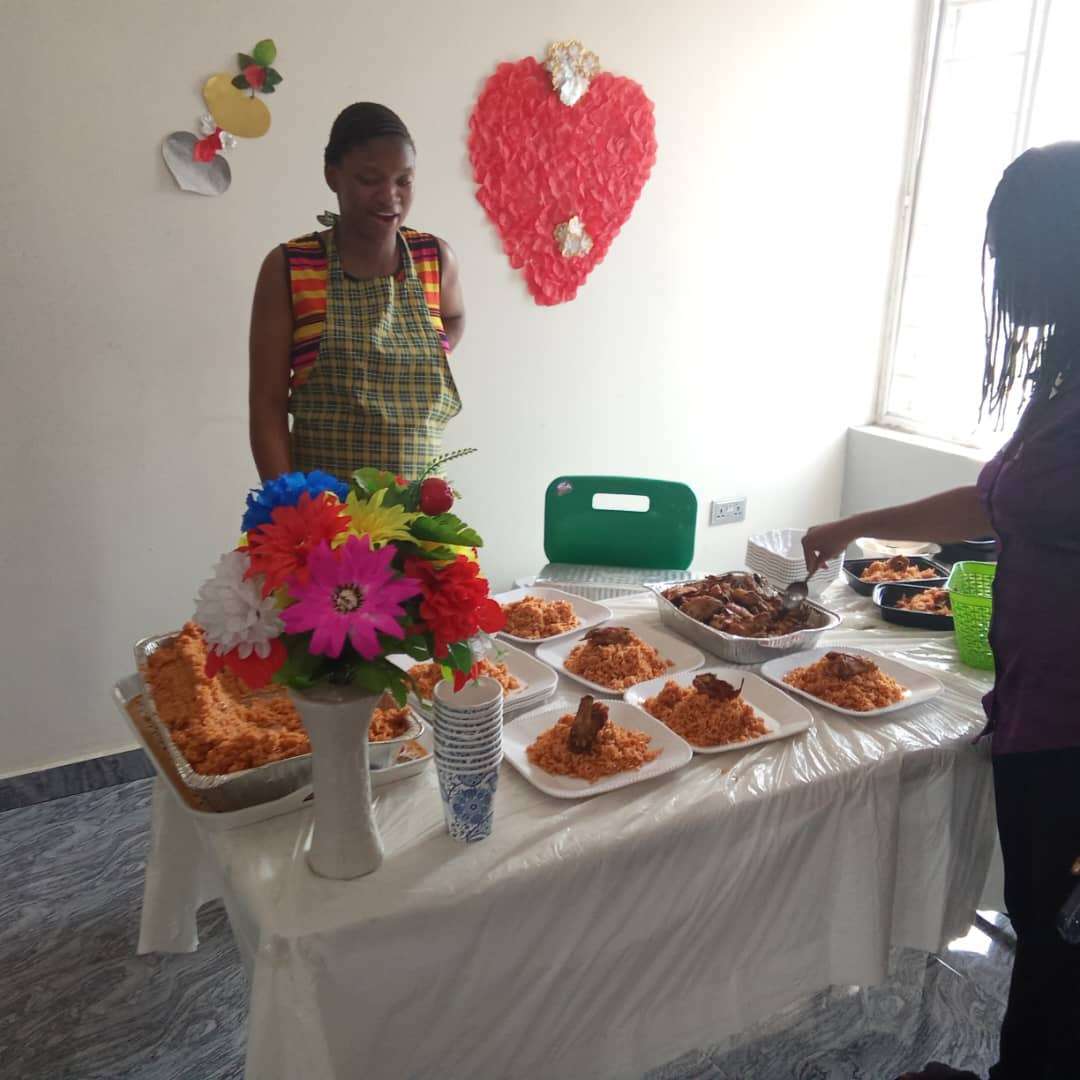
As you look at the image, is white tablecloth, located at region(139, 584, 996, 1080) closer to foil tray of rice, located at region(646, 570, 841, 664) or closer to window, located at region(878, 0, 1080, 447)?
foil tray of rice, located at region(646, 570, 841, 664)

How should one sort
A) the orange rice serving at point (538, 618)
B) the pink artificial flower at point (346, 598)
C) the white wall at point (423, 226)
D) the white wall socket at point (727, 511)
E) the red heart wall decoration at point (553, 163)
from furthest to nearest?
the white wall socket at point (727, 511), the red heart wall decoration at point (553, 163), the white wall at point (423, 226), the orange rice serving at point (538, 618), the pink artificial flower at point (346, 598)

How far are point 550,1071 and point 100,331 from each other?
192 cm

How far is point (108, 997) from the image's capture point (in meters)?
1.69

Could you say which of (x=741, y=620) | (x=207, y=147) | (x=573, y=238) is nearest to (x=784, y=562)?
(x=741, y=620)

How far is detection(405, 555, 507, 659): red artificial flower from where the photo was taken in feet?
2.73

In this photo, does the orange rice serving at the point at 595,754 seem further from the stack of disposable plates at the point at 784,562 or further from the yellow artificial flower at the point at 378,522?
the stack of disposable plates at the point at 784,562

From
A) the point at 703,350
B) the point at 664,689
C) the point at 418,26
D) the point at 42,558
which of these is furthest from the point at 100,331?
the point at 703,350

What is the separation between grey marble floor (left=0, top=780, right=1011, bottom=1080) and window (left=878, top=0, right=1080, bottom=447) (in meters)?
1.90

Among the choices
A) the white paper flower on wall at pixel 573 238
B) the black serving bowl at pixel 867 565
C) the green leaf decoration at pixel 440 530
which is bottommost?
the black serving bowl at pixel 867 565

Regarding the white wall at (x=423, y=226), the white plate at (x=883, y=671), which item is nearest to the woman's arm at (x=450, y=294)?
the white wall at (x=423, y=226)

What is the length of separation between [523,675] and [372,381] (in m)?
0.72

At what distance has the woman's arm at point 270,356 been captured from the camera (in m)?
1.69

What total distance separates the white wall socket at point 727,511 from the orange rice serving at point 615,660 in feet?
6.06

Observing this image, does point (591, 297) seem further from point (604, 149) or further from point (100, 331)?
point (100, 331)
